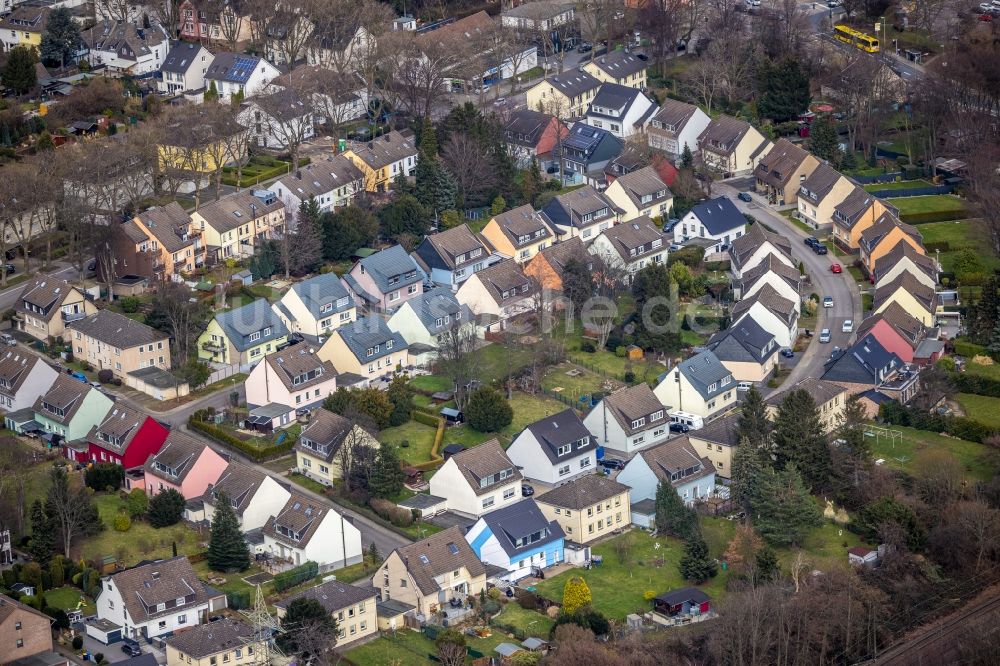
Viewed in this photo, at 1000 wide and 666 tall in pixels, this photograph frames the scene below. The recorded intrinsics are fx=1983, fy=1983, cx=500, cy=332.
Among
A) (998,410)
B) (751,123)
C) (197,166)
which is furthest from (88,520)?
(751,123)

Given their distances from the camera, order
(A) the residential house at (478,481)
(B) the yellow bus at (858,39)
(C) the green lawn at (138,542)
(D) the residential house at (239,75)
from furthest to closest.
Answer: (B) the yellow bus at (858,39), (D) the residential house at (239,75), (A) the residential house at (478,481), (C) the green lawn at (138,542)

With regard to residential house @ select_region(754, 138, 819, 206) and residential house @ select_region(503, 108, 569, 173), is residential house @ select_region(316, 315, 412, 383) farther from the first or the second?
residential house @ select_region(754, 138, 819, 206)

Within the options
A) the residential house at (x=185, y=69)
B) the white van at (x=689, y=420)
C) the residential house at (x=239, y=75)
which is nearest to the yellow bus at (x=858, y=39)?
the residential house at (x=239, y=75)

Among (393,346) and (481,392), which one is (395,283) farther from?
(481,392)

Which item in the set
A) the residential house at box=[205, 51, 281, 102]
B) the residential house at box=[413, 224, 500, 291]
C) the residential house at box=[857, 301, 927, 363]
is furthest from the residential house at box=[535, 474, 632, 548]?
the residential house at box=[205, 51, 281, 102]

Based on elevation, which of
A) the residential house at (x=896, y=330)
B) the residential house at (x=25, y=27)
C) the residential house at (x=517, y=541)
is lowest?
the residential house at (x=517, y=541)

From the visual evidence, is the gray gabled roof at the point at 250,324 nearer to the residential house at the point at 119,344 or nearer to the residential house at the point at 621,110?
the residential house at the point at 119,344
